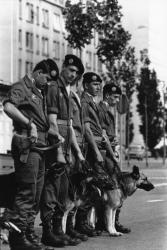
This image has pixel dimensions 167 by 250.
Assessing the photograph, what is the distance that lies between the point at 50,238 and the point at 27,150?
3.98 ft

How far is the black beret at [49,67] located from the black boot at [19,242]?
5.32 ft

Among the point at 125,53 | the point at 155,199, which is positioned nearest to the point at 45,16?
the point at 125,53

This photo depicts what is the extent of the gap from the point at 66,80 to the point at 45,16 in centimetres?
5725

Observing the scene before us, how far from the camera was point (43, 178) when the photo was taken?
8.16 m

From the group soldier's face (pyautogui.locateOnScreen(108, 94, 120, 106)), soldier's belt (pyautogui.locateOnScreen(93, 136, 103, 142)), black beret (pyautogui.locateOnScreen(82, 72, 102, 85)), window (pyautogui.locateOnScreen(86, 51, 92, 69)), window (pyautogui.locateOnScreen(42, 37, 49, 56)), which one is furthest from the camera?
window (pyautogui.locateOnScreen(42, 37, 49, 56))

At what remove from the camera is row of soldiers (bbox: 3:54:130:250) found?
7809mm

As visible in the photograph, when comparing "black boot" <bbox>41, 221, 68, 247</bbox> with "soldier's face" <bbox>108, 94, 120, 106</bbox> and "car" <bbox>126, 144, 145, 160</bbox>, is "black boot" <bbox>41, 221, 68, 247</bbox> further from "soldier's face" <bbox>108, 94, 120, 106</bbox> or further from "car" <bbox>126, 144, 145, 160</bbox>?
"car" <bbox>126, 144, 145, 160</bbox>

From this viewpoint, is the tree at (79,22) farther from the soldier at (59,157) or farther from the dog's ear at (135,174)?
the soldier at (59,157)

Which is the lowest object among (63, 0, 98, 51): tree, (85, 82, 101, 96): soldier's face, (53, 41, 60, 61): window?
(85, 82, 101, 96): soldier's face

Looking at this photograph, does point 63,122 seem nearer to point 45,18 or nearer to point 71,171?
point 71,171

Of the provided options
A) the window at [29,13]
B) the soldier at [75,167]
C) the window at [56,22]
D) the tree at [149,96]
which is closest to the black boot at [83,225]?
the soldier at [75,167]

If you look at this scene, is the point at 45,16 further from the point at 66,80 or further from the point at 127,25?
the point at 66,80

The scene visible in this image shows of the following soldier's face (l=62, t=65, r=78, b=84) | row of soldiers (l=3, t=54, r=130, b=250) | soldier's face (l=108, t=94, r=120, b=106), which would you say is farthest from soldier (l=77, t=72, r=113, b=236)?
soldier's face (l=62, t=65, r=78, b=84)

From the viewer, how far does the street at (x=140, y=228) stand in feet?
28.4
